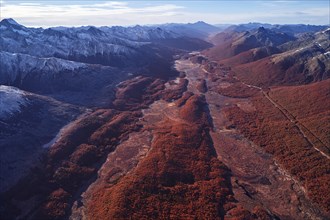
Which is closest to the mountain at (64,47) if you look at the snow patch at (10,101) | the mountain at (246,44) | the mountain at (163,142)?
the mountain at (163,142)

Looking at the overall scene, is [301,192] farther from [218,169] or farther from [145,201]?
[145,201]

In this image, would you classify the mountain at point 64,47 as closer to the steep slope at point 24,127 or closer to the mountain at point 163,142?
the mountain at point 163,142

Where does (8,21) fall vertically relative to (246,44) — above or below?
above

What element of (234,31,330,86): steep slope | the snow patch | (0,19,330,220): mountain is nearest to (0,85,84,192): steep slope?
the snow patch

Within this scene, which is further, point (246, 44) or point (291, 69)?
point (246, 44)

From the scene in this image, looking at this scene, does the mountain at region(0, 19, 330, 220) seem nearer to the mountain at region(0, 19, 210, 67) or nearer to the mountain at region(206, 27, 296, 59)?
the mountain at region(0, 19, 210, 67)

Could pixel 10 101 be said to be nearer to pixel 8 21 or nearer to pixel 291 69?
pixel 291 69

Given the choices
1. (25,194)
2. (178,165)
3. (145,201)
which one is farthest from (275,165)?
(25,194)

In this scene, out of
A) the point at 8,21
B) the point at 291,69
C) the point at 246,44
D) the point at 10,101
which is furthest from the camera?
the point at 246,44

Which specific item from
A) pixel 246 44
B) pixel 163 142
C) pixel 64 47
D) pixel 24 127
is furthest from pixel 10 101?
pixel 246 44
